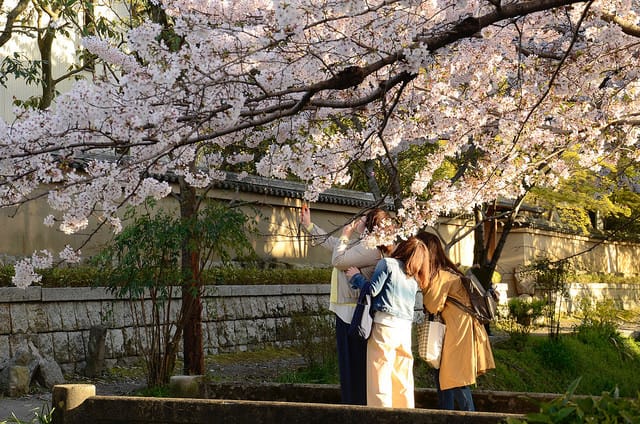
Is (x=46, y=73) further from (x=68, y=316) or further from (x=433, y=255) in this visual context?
(x=433, y=255)

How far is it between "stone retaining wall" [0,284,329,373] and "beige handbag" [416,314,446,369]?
4.64 m

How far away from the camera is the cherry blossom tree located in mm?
6070

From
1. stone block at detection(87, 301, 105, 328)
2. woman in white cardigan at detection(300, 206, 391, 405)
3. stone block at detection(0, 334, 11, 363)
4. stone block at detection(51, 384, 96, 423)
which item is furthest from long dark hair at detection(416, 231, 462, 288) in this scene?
stone block at detection(87, 301, 105, 328)

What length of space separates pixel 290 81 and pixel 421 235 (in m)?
1.66

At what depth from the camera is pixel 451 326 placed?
749cm

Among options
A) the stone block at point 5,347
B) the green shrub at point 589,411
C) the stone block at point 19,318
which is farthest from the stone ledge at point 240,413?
the stone block at point 19,318

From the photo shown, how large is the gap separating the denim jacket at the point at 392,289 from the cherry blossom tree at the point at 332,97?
532 mm

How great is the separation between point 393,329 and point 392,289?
1.06 feet

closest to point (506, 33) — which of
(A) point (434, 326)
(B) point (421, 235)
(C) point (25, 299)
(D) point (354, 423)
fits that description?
(B) point (421, 235)

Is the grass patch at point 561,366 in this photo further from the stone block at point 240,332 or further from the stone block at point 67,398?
the stone block at point 67,398

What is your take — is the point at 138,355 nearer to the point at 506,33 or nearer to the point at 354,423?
the point at 506,33

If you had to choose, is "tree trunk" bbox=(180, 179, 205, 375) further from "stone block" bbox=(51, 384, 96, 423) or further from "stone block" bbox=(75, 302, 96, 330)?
"stone block" bbox=(51, 384, 96, 423)

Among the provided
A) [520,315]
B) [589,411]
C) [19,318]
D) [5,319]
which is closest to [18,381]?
[5,319]

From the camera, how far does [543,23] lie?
815cm
